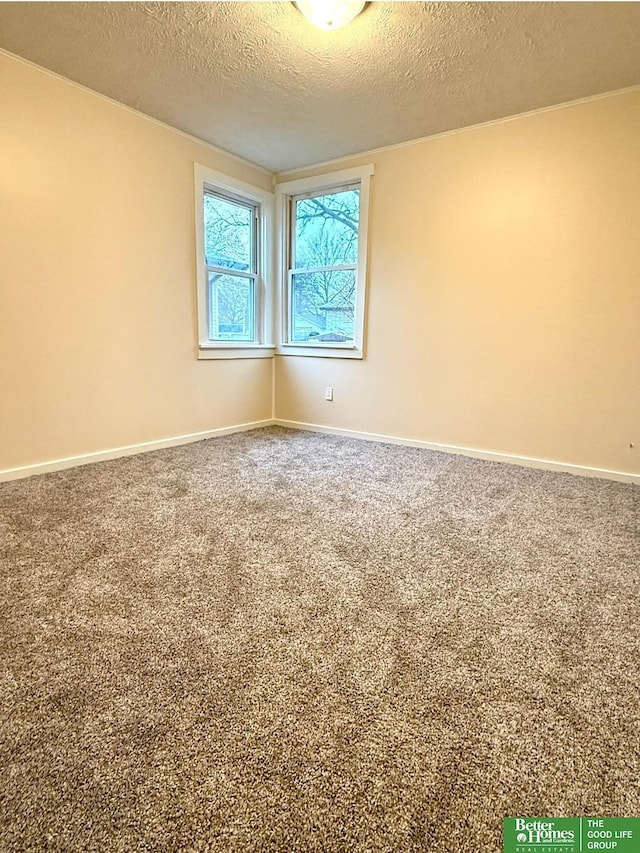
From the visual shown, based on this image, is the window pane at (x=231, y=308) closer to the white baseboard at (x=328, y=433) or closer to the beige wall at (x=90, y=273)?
the beige wall at (x=90, y=273)

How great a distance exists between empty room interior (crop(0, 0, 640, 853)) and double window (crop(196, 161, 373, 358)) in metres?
0.03

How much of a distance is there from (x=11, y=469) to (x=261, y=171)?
3284 millimetres

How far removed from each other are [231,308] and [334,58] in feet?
Answer: 6.93

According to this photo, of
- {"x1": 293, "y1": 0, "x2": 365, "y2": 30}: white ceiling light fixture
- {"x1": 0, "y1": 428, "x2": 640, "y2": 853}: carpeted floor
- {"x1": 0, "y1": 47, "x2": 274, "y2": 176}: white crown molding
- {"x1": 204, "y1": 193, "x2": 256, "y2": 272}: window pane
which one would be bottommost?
{"x1": 0, "y1": 428, "x2": 640, "y2": 853}: carpeted floor

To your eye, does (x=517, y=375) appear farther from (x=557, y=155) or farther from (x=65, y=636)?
(x=65, y=636)

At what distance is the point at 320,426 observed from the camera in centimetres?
431

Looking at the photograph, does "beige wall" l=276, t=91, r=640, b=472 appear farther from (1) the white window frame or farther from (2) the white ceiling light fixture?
(2) the white ceiling light fixture

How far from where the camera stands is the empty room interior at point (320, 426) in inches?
36.5

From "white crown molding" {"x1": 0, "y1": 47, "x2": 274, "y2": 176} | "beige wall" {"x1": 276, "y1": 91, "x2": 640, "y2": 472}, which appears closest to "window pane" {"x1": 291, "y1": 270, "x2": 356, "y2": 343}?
"beige wall" {"x1": 276, "y1": 91, "x2": 640, "y2": 472}

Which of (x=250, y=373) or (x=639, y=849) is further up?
(x=250, y=373)

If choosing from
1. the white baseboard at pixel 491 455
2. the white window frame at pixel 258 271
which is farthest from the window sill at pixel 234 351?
the white baseboard at pixel 491 455

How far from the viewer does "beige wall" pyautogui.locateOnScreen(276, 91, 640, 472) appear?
2.81 m

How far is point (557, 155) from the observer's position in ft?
9.53

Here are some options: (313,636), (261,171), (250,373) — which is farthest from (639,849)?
(261,171)
